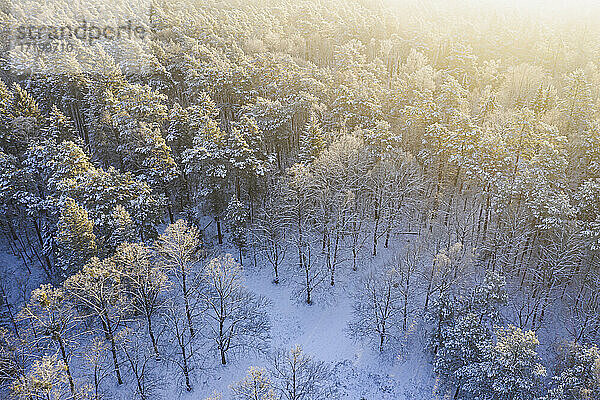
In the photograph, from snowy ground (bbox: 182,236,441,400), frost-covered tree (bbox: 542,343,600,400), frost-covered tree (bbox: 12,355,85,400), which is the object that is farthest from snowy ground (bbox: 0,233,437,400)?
frost-covered tree (bbox: 542,343,600,400)

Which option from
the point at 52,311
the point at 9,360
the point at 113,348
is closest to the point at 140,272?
the point at 52,311

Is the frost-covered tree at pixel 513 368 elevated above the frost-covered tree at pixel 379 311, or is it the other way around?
the frost-covered tree at pixel 513 368

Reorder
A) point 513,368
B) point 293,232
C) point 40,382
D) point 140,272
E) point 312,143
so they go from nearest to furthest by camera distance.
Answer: point 40,382, point 513,368, point 140,272, point 312,143, point 293,232

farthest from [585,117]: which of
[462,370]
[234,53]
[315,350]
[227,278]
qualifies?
[234,53]

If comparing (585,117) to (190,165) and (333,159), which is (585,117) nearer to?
(333,159)

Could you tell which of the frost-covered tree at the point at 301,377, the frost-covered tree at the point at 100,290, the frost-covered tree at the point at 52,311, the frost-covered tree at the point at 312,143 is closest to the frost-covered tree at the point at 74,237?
the frost-covered tree at the point at 100,290

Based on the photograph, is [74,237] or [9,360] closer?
[9,360]

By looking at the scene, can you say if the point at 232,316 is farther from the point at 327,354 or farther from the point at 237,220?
the point at 237,220

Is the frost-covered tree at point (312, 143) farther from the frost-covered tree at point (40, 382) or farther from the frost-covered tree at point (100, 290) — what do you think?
Result: the frost-covered tree at point (40, 382)
